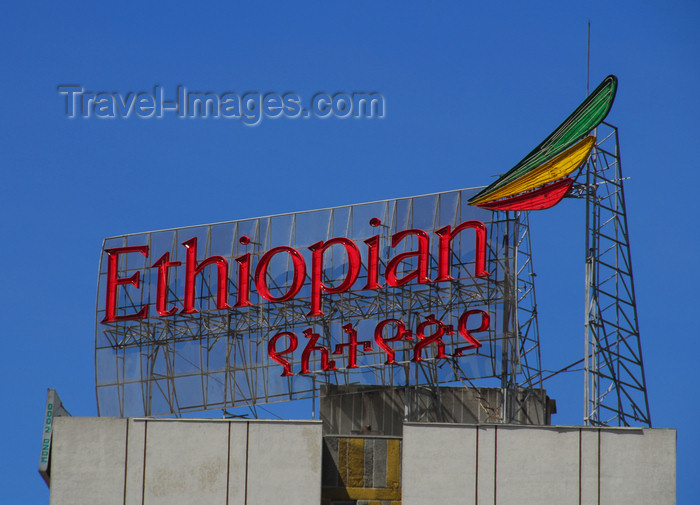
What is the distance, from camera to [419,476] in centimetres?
5859

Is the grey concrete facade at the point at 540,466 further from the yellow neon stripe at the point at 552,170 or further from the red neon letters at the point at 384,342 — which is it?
the yellow neon stripe at the point at 552,170

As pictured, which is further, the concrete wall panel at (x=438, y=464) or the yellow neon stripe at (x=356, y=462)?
the yellow neon stripe at (x=356, y=462)

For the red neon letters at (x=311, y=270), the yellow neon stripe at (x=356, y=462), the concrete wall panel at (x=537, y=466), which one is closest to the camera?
the concrete wall panel at (x=537, y=466)

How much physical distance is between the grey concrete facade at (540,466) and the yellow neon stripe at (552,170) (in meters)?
10.6

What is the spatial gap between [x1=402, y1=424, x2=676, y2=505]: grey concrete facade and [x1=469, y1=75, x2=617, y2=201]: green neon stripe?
37.1 ft

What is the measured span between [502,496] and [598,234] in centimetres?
1179

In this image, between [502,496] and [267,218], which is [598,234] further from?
[267,218]

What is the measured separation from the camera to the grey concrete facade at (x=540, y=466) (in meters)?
57.5

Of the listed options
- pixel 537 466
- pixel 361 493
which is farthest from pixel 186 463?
pixel 537 466

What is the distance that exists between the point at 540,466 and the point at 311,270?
1561 centimetres

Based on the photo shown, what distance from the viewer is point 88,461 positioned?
60906 millimetres

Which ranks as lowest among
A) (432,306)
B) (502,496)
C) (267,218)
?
(502,496)

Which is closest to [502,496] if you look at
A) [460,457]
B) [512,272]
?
[460,457]

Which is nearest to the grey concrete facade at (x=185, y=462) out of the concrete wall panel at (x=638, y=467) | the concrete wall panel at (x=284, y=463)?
the concrete wall panel at (x=284, y=463)
